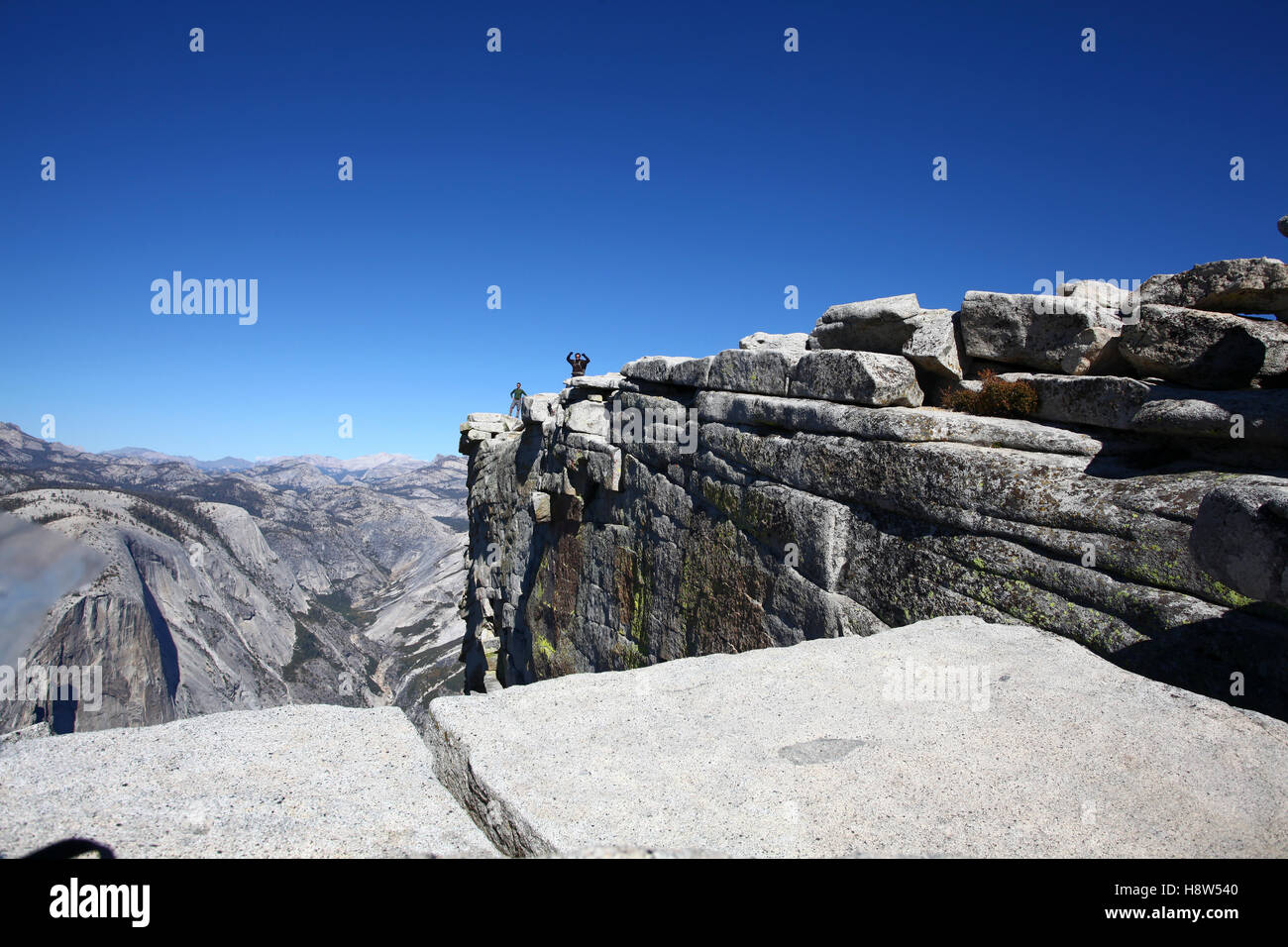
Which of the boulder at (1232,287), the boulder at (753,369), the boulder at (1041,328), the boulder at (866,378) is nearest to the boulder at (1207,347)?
the boulder at (1232,287)

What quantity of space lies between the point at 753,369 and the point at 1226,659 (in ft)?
26.4

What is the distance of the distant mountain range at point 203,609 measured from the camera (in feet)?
145

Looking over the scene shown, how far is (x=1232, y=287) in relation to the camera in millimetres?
7605

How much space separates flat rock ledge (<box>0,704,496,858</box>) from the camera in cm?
350

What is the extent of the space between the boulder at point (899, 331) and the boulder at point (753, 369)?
0.98 m

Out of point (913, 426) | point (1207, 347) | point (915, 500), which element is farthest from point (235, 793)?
point (1207, 347)

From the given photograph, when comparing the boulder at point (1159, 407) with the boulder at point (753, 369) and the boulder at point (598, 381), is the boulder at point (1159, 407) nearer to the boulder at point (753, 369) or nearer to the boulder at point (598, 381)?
the boulder at point (753, 369)

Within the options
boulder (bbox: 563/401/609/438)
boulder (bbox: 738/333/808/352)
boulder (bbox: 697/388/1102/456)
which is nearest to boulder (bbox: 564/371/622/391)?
boulder (bbox: 563/401/609/438)

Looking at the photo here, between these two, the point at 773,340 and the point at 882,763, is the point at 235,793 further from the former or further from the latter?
the point at 773,340

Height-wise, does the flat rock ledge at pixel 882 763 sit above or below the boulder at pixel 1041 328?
below

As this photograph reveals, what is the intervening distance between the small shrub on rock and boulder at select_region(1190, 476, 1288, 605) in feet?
11.9

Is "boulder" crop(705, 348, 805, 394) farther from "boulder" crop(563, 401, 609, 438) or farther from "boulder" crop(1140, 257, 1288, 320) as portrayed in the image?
"boulder" crop(563, 401, 609, 438)

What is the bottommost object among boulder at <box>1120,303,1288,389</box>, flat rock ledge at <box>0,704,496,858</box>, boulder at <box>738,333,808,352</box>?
flat rock ledge at <box>0,704,496,858</box>
